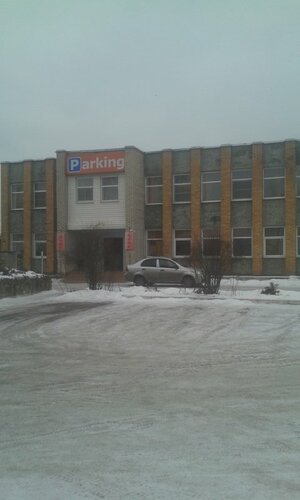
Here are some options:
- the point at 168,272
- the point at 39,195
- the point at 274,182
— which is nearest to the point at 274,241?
the point at 274,182

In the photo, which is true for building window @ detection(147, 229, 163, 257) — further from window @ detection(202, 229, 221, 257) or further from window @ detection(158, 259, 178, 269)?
window @ detection(202, 229, 221, 257)

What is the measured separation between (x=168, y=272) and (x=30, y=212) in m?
16.7

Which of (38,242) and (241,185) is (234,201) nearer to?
(241,185)

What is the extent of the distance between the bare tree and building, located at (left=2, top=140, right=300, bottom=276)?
44.0 ft

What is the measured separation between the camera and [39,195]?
3706 centimetres

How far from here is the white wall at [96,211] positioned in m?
33.9

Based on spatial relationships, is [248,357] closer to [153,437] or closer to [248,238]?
[153,437]

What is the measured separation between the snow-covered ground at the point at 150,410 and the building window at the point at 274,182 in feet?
71.2

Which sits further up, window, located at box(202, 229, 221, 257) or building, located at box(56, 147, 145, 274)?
building, located at box(56, 147, 145, 274)

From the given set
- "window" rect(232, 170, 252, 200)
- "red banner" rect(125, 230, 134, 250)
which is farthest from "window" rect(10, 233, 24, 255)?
"window" rect(232, 170, 252, 200)

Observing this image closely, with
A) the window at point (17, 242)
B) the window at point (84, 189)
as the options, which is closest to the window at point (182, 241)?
the window at point (84, 189)

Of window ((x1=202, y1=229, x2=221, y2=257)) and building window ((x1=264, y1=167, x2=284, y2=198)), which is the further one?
building window ((x1=264, y1=167, x2=284, y2=198))

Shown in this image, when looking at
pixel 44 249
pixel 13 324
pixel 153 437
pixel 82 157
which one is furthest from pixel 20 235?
pixel 153 437

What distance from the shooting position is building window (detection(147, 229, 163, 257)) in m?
35.1
